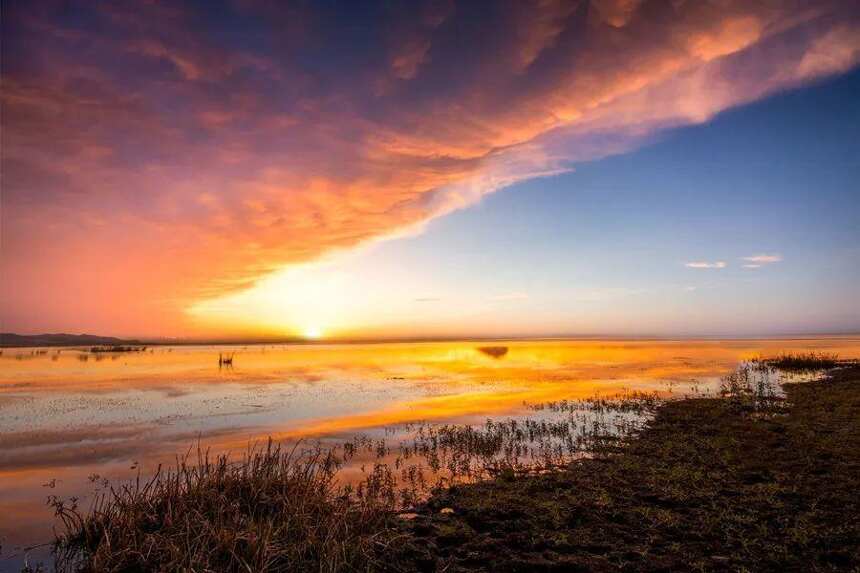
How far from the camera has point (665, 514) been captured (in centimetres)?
1020

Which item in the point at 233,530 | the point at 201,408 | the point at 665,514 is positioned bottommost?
the point at 201,408

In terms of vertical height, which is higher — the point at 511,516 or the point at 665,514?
the point at 665,514

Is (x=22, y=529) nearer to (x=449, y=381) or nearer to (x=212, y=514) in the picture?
(x=212, y=514)

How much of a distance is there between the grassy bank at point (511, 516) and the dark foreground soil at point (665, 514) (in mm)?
40

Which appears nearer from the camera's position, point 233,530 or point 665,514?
point 233,530

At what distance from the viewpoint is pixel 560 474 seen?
44.3 feet

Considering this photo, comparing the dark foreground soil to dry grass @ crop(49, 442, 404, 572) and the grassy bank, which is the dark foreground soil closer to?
the grassy bank

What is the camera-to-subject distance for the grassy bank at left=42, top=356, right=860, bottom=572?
805 centimetres

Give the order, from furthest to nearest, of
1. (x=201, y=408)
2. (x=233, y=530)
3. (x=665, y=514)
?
(x=201, y=408)
(x=665, y=514)
(x=233, y=530)

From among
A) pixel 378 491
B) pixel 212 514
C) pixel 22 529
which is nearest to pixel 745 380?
pixel 378 491

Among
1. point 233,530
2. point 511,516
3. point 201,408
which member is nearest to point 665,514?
point 511,516

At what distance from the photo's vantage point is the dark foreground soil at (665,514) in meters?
8.44

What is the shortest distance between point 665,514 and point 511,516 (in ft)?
10.5

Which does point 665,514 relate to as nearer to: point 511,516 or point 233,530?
point 511,516
